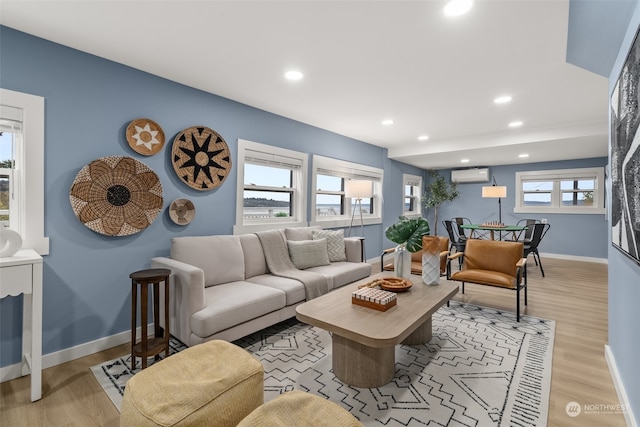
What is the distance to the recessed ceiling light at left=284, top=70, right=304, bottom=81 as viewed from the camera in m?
2.95

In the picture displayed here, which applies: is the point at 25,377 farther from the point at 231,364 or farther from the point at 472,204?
the point at 472,204

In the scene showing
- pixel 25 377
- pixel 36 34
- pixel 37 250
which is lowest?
pixel 25 377

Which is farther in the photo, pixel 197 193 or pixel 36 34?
pixel 197 193

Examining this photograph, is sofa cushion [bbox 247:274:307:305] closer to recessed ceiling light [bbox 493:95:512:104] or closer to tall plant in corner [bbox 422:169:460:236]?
recessed ceiling light [bbox 493:95:512:104]

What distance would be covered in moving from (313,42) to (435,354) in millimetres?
2703

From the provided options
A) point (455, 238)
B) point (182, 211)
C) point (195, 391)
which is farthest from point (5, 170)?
point (455, 238)

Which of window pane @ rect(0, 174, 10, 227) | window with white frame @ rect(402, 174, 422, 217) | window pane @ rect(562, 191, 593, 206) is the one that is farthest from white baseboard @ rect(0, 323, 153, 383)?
window pane @ rect(562, 191, 593, 206)

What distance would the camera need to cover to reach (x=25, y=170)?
2256 mm

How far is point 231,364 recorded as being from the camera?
5.01 ft

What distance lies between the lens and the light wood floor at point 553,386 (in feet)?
5.79

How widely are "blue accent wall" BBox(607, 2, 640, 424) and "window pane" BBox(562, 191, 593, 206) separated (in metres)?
5.99

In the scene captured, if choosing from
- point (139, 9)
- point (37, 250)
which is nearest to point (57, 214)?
point (37, 250)

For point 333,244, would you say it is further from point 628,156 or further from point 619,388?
point 628,156

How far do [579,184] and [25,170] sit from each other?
9.44 meters
